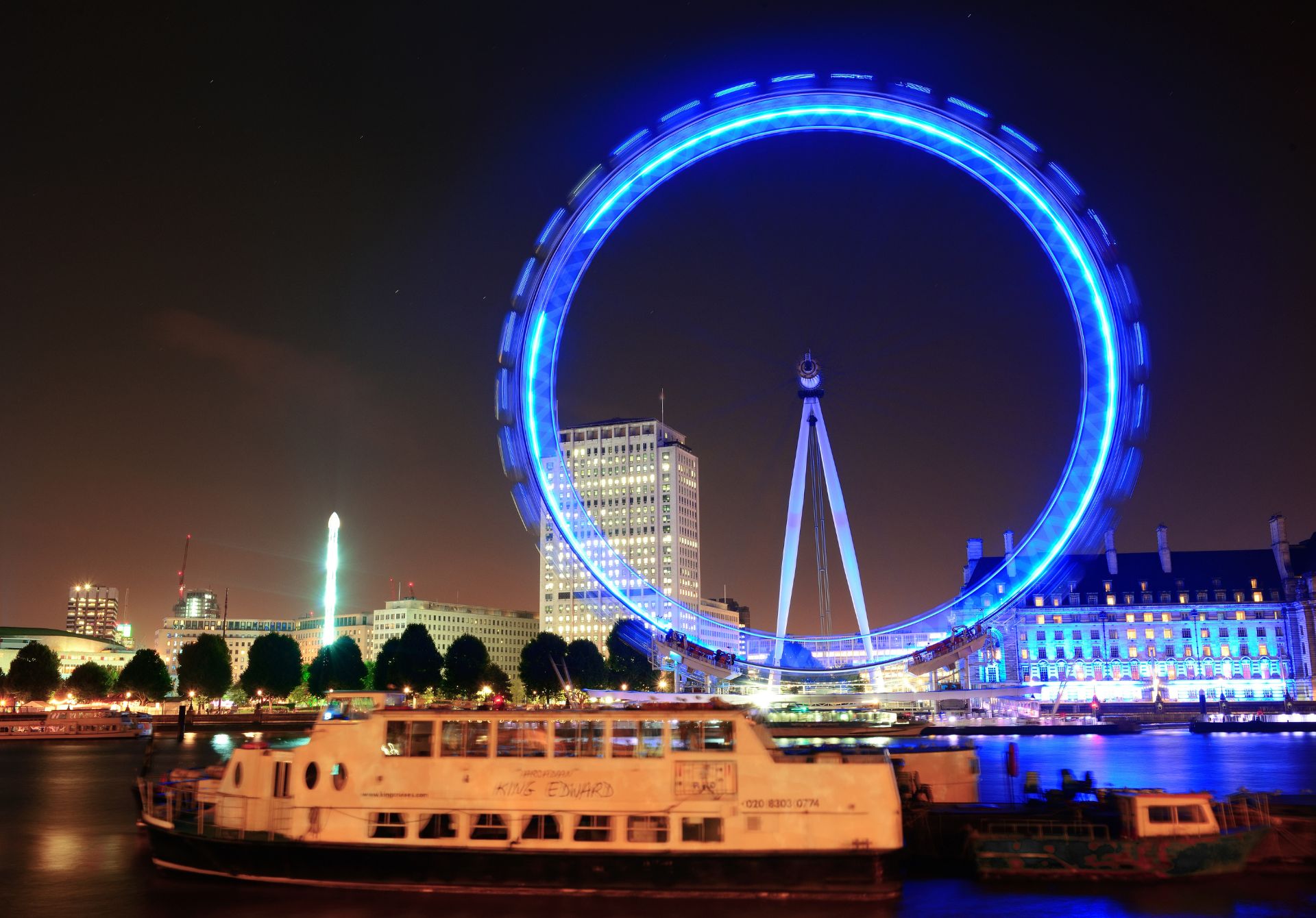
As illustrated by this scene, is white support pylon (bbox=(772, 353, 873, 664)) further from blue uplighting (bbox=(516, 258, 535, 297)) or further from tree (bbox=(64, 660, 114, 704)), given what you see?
tree (bbox=(64, 660, 114, 704))

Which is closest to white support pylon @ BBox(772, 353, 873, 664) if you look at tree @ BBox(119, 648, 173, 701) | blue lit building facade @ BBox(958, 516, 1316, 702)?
blue lit building facade @ BBox(958, 516, 1316, 702)

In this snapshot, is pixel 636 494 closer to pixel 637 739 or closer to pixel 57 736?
pixel 57 736

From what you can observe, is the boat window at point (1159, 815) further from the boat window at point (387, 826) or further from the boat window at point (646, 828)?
the boat window at point (387, 826)

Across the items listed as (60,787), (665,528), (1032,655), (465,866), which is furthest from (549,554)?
(665,528)

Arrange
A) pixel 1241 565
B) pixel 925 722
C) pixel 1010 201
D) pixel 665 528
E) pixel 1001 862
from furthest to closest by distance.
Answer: pixel 665 528 → pixel 1241 565 → pixel 925 722 → pixel 1010 201 → pixel 1001 862

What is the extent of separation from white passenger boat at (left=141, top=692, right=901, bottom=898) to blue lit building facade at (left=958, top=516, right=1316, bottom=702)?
3810 inches

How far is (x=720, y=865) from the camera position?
87.1 ft

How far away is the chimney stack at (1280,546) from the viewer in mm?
120438

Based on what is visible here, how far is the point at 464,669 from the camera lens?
11625 centimetres

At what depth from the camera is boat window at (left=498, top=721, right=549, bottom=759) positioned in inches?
1086

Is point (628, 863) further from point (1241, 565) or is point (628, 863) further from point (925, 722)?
point (1241, 565)

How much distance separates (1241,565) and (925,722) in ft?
146

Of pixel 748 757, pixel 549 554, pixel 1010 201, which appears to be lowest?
pixel 748 757

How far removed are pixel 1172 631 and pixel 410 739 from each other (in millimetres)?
108267
